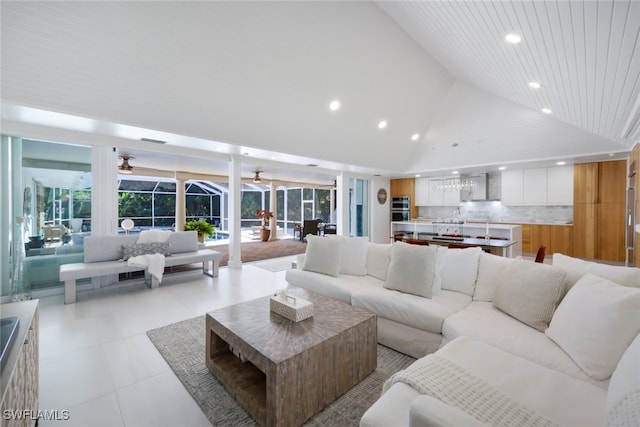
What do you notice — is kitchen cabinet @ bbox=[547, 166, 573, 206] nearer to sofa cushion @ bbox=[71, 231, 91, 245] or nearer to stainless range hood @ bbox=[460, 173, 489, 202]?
stainless range hood @ bbox=[460, 173, 489, 202]

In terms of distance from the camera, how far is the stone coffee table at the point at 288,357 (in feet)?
5.50

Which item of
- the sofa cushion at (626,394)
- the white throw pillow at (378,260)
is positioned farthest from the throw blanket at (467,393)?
the white throw pillow at (378,260)

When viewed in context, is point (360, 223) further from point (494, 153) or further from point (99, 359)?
point (99, 359)

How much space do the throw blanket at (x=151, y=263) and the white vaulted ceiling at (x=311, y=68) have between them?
1.89 meters

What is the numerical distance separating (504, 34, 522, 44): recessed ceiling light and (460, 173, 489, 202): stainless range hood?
5678 mm

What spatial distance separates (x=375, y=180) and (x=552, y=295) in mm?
7552

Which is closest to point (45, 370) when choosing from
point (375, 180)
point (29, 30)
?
point (29, 30)

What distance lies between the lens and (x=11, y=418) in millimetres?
1149

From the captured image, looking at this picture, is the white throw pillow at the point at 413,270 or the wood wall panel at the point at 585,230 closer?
the white throw pillow at the point at 413,270

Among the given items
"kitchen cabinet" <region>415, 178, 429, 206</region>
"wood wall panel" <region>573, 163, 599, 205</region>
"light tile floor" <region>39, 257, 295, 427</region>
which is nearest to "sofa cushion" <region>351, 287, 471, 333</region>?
"light tile floor" <region>39, 257, 295, 427</region>

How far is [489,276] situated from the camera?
8.86 feet

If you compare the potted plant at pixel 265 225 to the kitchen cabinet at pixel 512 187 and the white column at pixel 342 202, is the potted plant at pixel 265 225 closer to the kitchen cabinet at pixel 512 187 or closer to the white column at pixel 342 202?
the white column at pixel 342 202

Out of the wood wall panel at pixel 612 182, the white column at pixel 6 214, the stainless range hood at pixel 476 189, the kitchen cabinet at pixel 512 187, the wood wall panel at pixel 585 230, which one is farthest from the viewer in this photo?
the stainless range hood at pixel 476 189

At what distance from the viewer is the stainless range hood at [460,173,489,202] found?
801 cm
